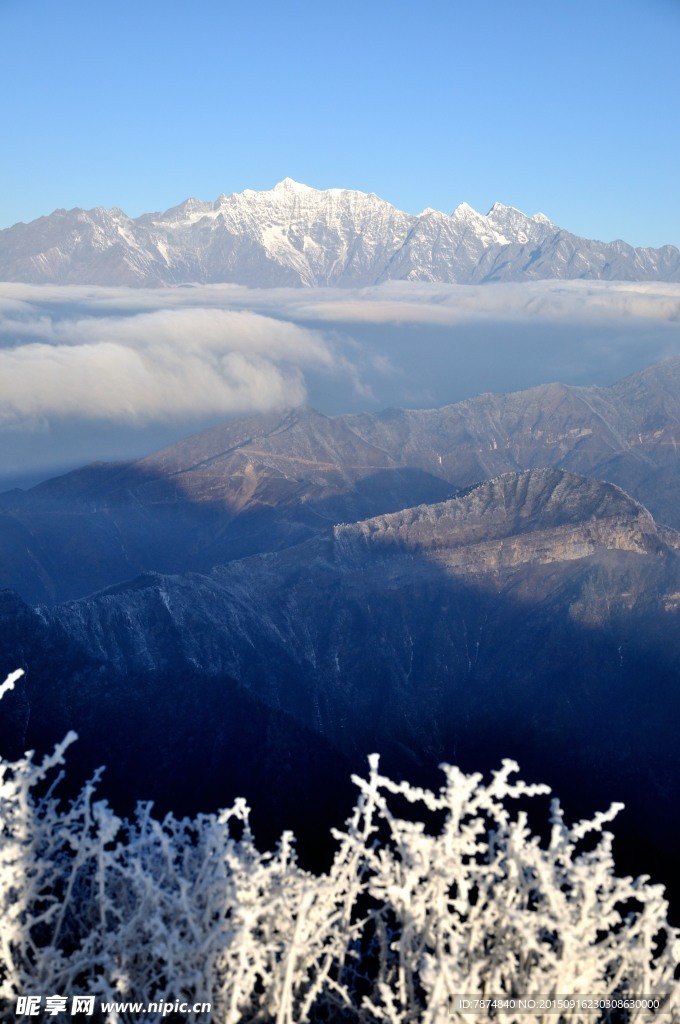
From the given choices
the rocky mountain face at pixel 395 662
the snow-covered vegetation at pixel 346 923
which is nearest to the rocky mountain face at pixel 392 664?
the rocky mountain face at pixel 395 662

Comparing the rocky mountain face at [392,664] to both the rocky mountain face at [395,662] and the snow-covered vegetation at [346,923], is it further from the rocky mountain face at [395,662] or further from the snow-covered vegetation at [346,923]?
the snow-covered vegetation at [346,923]

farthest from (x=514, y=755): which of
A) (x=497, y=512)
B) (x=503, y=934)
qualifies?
(x=503, y=934)

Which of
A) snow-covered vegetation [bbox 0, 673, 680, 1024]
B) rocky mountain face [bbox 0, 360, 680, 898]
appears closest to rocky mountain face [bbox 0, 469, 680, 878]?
rocky mountain face [bbox 0, 360, 680, 898]

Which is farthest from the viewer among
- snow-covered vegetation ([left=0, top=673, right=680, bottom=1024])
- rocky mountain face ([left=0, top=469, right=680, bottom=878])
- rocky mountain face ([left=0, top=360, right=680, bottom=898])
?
rocky mountain face ([left=0, top=469, right=680, bottom=878])

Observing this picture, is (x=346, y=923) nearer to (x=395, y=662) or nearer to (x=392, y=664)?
(x=392, y=664)

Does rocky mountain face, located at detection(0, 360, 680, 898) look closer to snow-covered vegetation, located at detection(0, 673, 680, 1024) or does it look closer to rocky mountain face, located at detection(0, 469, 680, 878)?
rocky mountain face, located at detection(0, 469, 680, 878)

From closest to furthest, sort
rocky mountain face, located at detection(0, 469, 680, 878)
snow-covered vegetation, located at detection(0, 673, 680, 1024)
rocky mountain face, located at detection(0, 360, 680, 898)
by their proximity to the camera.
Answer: snow-covered vegetation, located at detection(0, 673, 680, 1024)
rocky mountain face, located at detection(0, 360, 680, 898)
rocky mountain face, located at detection(0, 469, 680, 878)

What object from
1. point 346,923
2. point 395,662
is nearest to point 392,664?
point 395,662

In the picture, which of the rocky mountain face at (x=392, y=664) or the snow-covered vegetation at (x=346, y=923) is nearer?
the snow-covered vegetation at (x=346, y=923)
